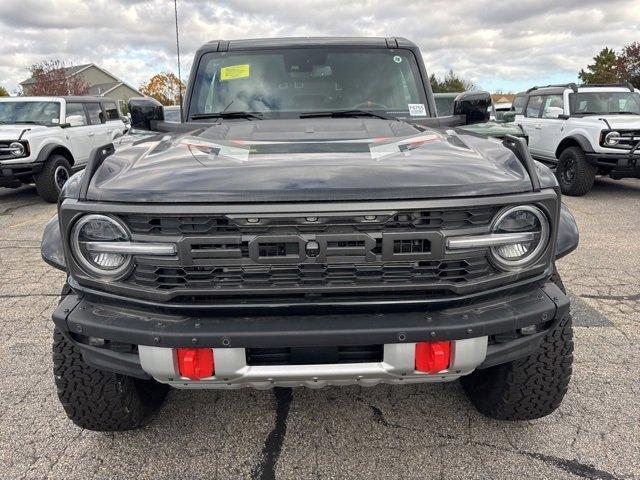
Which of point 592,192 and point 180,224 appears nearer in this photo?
point 180,224

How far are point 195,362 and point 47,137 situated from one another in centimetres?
798

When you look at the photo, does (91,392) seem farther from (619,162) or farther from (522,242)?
(619,162)

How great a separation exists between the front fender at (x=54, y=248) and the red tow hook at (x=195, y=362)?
0.62 m

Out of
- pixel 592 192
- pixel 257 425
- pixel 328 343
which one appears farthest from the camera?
pixel 592 192

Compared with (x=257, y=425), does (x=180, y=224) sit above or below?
above

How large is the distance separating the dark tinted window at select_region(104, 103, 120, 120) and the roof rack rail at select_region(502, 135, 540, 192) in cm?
1044

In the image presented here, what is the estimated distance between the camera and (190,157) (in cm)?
197

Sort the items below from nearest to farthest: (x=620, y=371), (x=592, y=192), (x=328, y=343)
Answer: (x=328, y=343), (x=620, y=371), (x=592, y=192)

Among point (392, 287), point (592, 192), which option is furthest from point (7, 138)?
point (592, 192)

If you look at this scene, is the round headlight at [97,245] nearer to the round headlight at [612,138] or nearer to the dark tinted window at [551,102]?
the round headlight at [612,138]

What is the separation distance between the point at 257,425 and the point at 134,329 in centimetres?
95

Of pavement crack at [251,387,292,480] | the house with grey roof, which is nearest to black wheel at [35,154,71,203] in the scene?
pavement crack at [251,387,292,480]

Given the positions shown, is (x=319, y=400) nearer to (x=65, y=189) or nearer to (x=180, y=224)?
(x=180, y=224)

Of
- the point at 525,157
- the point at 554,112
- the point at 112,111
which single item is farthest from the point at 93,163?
the point at 112,111
